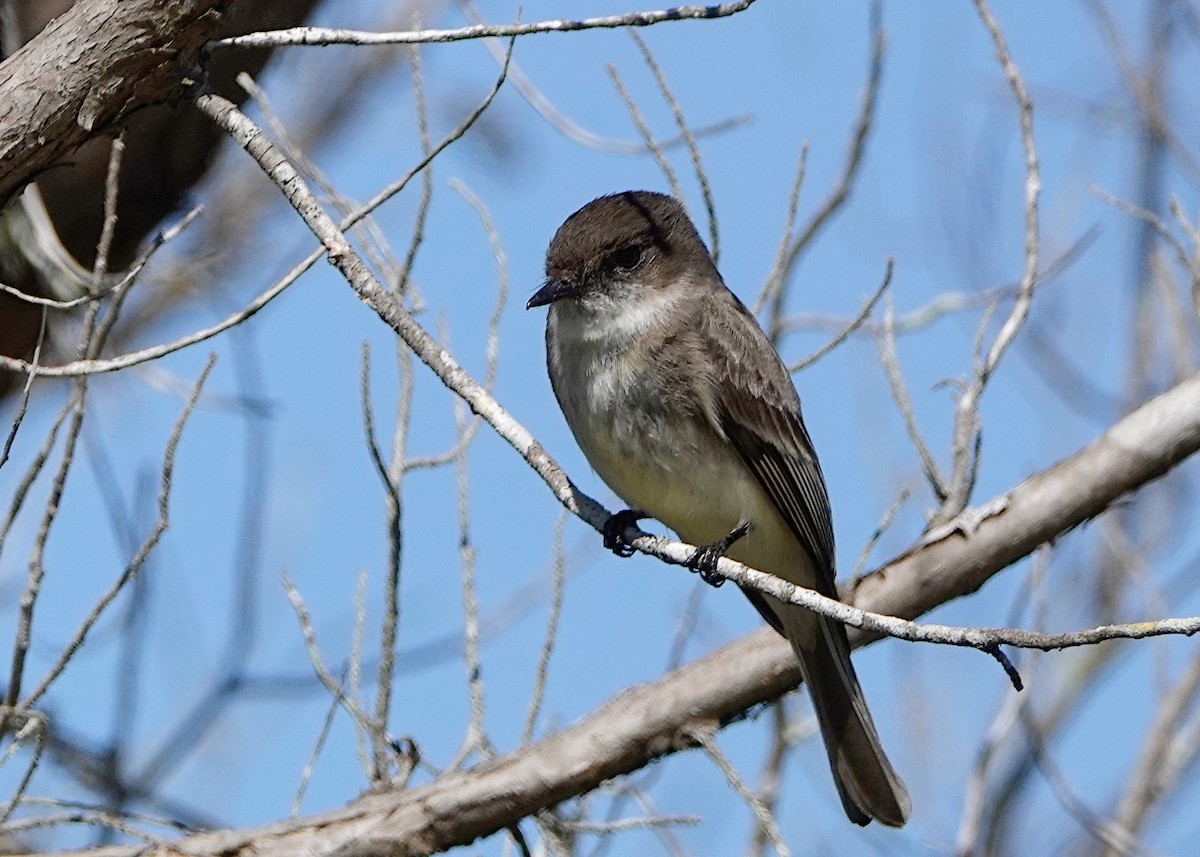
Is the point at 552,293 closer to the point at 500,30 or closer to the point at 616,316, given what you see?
the point at 616,316

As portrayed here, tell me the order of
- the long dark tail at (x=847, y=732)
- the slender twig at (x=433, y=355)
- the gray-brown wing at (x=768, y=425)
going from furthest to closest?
the long dark tail at (x=847, y=732) → the gray-brown wing at (x=768, y=425) → the slender twig at (x=433, y=355)

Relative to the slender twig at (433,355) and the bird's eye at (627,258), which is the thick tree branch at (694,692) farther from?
the bird's eye at (627,258)

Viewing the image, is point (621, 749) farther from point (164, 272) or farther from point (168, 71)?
point (164, 272)

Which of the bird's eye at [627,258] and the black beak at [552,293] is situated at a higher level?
the bird's eye at [627,258]

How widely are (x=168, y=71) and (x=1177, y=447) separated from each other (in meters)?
2.61

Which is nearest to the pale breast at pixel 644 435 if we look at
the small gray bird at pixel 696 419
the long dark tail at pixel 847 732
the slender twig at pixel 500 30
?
the small gray bird at pixel 696 419

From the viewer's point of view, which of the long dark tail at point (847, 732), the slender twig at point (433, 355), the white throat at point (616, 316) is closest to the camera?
the slender twig at point (433, 355)

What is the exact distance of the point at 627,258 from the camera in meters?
4.43

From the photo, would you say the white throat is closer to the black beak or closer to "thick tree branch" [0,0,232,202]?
the black beak

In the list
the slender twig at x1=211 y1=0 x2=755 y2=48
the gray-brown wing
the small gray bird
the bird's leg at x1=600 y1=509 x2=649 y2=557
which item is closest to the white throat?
the small gray bird

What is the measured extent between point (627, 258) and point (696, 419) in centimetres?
55

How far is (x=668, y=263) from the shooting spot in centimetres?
455

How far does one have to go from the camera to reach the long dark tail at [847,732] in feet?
14.7

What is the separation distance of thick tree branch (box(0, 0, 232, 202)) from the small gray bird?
4.31 ft
